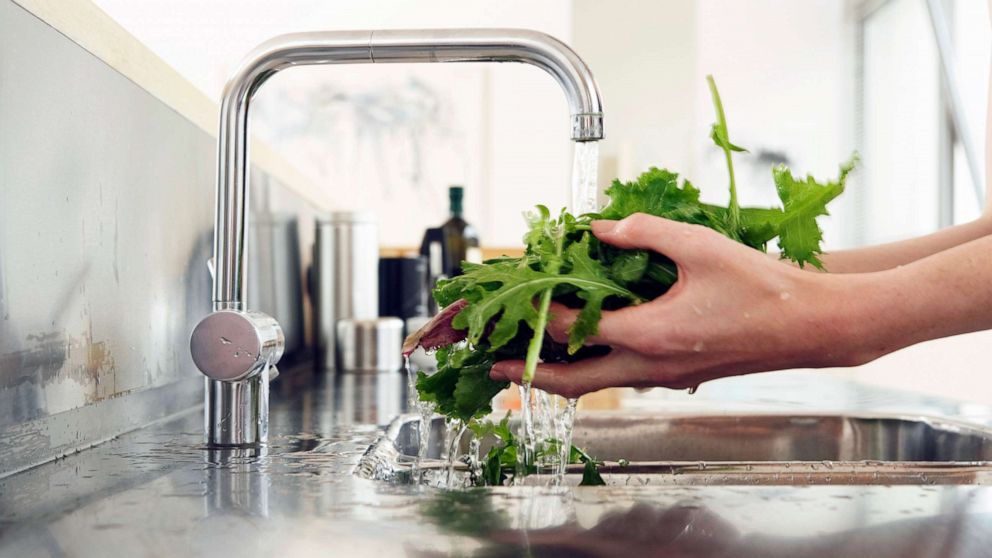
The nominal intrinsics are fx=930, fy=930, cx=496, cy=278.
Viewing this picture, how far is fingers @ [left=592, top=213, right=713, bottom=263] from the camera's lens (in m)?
0.52

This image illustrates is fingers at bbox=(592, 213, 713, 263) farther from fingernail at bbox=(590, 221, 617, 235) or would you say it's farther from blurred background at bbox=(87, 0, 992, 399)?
blurred background at bbox=(87, 0, 992, 399)

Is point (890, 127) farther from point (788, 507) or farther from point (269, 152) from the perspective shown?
point (788, 507)

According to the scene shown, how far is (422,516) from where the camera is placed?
479mm

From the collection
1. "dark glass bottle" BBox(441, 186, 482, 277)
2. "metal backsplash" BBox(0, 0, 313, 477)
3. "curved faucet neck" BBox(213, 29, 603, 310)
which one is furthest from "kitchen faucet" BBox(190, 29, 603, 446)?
"dark glass bottle" BBox(441, 186, 482, 277)

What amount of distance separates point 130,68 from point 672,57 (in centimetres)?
392

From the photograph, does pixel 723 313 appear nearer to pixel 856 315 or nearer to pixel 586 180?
pixel 856 315

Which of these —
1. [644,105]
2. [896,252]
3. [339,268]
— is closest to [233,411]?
[896,252]

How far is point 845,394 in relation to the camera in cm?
140

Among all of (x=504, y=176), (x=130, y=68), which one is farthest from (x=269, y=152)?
(x=504, y=176)

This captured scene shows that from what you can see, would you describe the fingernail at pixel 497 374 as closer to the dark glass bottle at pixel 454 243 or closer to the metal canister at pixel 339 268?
the metal canister at pixel 339 268

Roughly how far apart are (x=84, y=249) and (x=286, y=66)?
22cm

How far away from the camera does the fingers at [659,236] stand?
518 mm

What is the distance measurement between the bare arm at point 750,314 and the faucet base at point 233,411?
0.27 m

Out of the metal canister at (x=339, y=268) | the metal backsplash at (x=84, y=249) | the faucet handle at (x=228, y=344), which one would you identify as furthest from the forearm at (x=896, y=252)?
the metal canister at (x=339, y=268)
